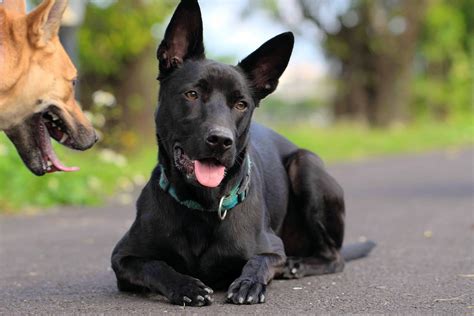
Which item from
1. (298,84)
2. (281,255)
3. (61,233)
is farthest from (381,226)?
(298,84)

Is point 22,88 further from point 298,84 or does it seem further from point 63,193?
point 298,84

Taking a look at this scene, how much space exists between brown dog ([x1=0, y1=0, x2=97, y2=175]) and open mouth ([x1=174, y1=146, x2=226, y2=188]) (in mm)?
729

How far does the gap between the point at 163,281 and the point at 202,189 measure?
22.7 inches

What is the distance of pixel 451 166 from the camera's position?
54.3 ft

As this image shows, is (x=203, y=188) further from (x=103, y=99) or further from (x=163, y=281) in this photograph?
(x=103, y=99)

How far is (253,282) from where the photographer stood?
17.6ft

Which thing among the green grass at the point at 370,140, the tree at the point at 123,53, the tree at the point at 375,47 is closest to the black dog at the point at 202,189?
the tree at the point at 123,53

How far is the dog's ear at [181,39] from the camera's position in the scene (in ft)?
18.5

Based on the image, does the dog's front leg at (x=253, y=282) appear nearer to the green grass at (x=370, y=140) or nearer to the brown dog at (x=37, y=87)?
the brown dog at (x=37, y=87)

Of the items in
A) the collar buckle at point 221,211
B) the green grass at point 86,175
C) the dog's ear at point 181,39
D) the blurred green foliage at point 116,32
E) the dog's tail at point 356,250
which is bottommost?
the dog's tail at point 356,250

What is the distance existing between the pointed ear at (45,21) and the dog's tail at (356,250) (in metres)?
2.82

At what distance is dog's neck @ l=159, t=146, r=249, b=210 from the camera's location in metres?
5.50

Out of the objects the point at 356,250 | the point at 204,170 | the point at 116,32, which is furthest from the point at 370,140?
the point at 204,170

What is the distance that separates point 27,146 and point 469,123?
28.2m
